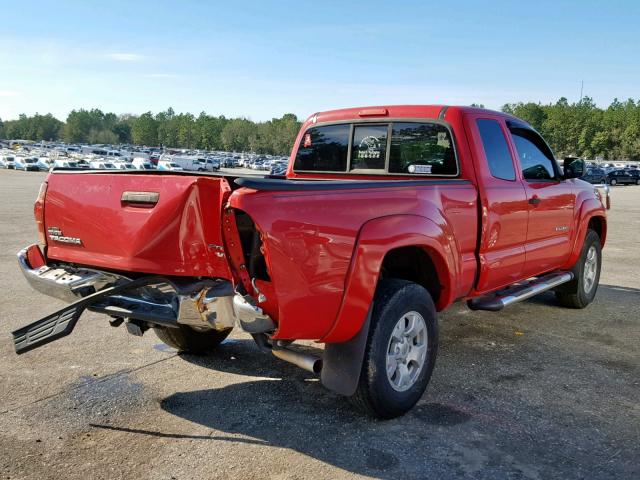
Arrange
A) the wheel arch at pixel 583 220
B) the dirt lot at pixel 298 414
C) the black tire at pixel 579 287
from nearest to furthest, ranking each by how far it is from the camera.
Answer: the dirt lot at pixel 298 414, the wheel arch at pixel 583 220, the black tire at pixel 579 287

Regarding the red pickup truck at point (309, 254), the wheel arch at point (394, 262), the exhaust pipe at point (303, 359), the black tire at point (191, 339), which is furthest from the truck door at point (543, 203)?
the black tire at point (191, 339)

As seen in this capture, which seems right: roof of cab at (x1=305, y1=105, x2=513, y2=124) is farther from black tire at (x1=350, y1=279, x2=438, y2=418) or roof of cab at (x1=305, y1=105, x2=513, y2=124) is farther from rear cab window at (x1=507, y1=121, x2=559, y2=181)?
black tire at (x1=350, y1=279, x2=438, y2=418)

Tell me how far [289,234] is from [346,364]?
0.91m

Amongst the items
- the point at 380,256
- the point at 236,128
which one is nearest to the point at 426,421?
the point at 380,256

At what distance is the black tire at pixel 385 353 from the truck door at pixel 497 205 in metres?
1.01

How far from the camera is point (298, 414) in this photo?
3885 mm

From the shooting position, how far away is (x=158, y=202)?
→ 326 centimetres

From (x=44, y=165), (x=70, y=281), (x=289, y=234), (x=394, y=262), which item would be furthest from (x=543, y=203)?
(x=44, y=165)

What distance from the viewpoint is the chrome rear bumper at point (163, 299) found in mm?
3143

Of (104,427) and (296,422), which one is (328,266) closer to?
(296,422)

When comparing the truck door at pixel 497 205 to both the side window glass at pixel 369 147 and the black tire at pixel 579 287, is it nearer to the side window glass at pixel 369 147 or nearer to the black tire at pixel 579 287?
the side window glass at pixel 369 147

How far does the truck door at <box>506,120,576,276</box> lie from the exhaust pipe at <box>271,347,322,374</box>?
2.52 meters

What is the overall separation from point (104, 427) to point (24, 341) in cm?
71

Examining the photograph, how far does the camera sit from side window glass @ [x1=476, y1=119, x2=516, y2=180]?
4844 millimetres
